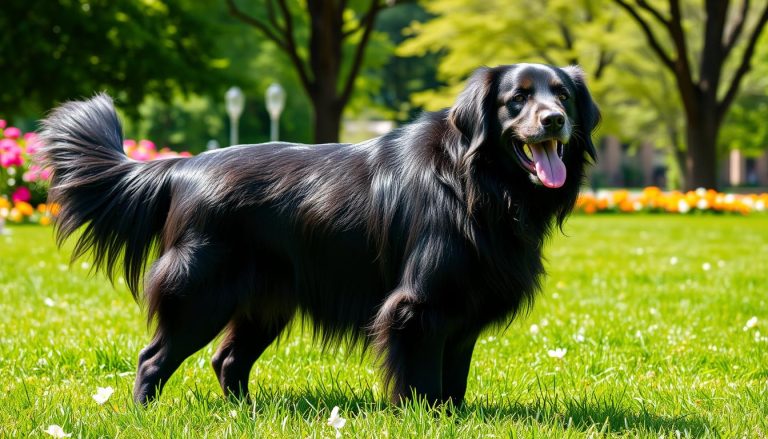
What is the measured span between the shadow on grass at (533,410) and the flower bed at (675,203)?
16.1 meters

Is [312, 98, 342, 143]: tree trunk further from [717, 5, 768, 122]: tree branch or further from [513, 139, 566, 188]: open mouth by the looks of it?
[513, 139, 566, 188]: open mouth

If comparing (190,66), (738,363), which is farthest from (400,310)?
(190,66)

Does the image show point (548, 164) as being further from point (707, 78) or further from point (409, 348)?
point (707, 78)

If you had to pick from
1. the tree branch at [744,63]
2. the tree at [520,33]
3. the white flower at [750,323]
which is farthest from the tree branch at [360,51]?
the tree at [520,33]

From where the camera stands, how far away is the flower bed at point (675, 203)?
19.2 m

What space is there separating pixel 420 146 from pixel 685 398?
61.5 inches

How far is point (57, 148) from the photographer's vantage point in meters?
3.93

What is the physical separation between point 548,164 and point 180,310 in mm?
1557

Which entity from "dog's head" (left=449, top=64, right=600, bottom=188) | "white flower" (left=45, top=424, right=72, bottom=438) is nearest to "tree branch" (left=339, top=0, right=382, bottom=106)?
"dog's head" (left=449, top=64, right=600, bottom=188)

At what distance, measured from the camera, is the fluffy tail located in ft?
12.7

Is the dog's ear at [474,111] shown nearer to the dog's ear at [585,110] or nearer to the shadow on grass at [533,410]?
the dog's ear at [585,110]

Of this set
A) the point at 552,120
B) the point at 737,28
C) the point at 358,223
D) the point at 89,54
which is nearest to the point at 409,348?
the point at 358,223

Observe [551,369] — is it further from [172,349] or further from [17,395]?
[17,395]

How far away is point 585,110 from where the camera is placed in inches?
143
